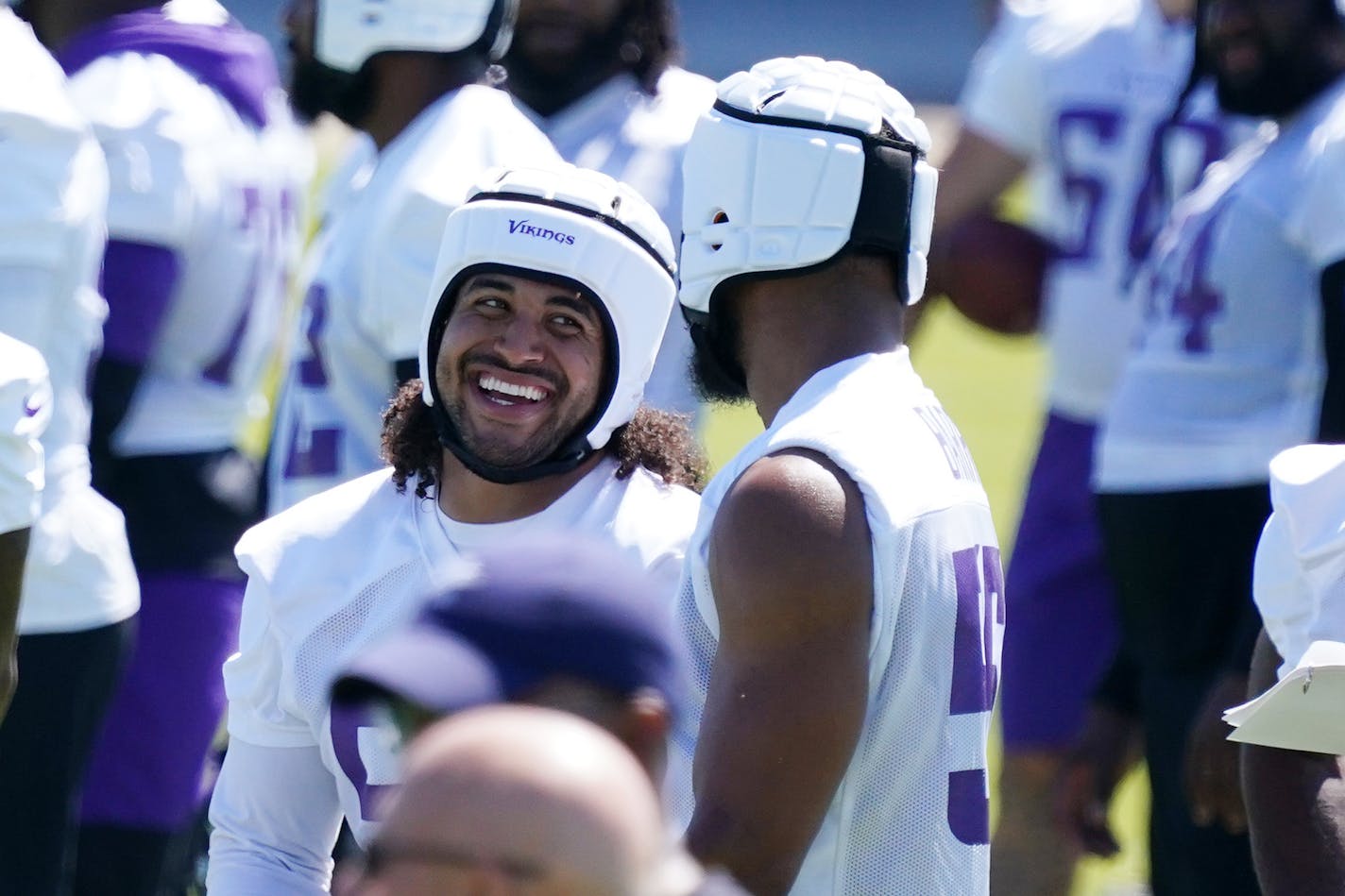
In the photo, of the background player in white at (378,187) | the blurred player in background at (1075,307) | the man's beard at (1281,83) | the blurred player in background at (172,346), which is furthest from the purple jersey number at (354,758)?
the blurred player in background at (1075,307)

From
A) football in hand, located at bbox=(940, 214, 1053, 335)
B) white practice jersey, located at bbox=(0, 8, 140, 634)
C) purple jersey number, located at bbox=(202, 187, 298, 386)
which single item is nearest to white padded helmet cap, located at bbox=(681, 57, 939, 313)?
white practice jersey, located at bbox=(0, 8, 140, 634)

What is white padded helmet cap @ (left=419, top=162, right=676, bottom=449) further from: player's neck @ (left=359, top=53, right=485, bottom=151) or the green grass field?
the green grass field

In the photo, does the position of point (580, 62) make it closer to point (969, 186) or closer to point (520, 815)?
point (969, 186)

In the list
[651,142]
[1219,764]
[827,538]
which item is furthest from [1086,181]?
[827,538]

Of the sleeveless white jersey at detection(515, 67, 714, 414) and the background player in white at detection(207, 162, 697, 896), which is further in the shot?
the sleeveless white jersey at detection(515, 67, 714, 414)

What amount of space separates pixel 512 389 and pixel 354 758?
571 millimetres

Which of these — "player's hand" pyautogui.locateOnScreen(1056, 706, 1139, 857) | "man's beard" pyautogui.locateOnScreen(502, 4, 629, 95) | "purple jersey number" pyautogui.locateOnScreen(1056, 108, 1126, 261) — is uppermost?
"man's beard" pyautogui.locateOnScreen(502, 4, 629, 95)

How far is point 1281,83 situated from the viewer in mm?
4555

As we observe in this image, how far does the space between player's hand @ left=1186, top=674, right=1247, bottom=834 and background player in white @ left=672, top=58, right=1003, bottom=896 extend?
43.0 inches

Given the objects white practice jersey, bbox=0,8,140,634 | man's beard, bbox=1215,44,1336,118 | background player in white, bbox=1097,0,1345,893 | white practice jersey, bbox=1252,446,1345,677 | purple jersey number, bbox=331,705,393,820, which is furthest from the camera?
man's beard, bbox=1215,44,1336,118

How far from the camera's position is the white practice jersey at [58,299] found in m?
3.77

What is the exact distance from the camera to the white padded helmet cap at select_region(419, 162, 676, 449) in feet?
10.9

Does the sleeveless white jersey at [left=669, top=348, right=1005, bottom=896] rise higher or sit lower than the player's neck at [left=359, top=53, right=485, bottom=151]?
lower

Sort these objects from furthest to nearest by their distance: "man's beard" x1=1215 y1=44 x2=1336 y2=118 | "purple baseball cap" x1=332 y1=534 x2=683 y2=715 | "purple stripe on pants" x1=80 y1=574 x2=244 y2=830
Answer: "purple stripe on pants" x1=80 y1=574 x2=244 y2=830 → "man's beard" x1=1215 y1=44 x2=1336 y2=118 → "purple baseball cap" x1=332 y1=534 x2=683 y2=715
